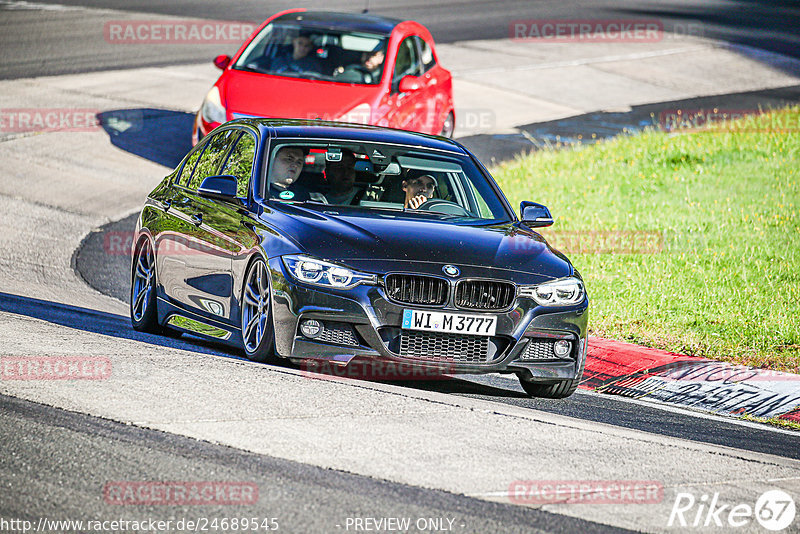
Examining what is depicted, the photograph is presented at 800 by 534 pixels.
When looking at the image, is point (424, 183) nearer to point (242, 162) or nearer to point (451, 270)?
point (242, 162)

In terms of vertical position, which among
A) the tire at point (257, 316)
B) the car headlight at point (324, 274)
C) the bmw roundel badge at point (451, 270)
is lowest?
the tire at point (257, 316)

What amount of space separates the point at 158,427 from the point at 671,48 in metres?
27.9

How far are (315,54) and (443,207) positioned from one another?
7.88 meters

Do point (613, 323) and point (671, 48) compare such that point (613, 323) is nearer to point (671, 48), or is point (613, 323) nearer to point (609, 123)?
point (609, 123)

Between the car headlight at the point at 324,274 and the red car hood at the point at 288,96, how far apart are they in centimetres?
722

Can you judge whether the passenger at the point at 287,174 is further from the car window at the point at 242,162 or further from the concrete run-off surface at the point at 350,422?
the concrete run-off surface at the point at 350,422

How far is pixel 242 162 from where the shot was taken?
9359mm

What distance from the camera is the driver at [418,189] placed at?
9.17 meters

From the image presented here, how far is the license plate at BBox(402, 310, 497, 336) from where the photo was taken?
771 cm

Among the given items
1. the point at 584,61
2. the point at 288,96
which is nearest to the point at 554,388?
the point at 288,96

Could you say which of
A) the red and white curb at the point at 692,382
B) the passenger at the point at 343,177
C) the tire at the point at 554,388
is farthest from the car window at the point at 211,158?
the red and white curb at the point at 692,382

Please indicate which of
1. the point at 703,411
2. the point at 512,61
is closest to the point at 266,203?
the point at 703,411

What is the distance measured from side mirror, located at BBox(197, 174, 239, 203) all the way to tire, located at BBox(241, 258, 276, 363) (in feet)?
2.19

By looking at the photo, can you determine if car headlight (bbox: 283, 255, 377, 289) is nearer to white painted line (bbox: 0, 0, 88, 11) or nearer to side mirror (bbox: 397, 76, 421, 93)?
side mirror (bbox: 397, 76, 421, 93)
